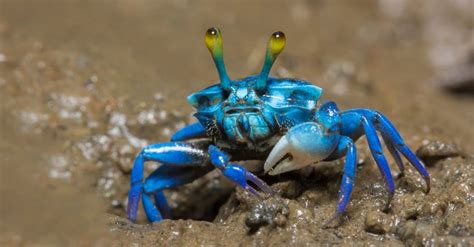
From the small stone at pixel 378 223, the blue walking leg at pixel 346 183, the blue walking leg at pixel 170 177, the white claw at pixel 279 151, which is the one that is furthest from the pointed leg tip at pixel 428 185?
the blue walking leg at pixel 170 177

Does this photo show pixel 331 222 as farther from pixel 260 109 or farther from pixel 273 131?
pixel 260 109

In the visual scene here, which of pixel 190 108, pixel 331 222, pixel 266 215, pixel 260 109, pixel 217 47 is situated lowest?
pixel 331 222

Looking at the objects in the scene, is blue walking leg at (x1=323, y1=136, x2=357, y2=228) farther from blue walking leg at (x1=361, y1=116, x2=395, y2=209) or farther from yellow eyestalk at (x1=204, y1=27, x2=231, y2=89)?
yellow eyestalk at (x1=204, y1=27, x2=231, y2=89)

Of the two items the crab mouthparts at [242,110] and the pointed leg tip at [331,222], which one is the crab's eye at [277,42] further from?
the pointed leg tip at [331,222]

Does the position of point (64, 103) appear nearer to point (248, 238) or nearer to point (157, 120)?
point (157, 120)

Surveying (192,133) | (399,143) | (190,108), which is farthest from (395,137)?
(190,108)

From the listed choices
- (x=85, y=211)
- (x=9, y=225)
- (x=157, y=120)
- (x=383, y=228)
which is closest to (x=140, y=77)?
(x=157, y=120)

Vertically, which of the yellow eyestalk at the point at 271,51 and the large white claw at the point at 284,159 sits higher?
the yellow eyestalk at the point at 271,51
